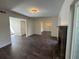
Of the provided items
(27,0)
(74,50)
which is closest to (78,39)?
(74,50)

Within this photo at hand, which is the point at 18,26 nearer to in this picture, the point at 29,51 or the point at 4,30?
the point at 4,30

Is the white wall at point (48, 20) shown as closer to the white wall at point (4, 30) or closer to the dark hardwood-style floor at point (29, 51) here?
the dark hardwood-style floor at point (29, 51)

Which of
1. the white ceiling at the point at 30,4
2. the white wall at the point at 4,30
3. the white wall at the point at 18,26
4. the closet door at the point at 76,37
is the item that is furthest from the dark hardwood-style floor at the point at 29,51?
the white wall at the point at 18,26

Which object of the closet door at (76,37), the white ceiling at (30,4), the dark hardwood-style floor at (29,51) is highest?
the white ceiling at (30,4)

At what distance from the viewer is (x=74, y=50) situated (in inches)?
74.4

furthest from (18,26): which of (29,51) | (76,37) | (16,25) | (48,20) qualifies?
(76,37)

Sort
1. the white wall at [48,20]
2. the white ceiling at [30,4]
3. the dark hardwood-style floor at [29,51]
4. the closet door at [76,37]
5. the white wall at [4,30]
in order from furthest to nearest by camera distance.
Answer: the white wall at [48,20], the white wall at [4,30], the white ceiling at [30,4], the dark hardwood-style floor at [29,51], the closet door at [76,37]

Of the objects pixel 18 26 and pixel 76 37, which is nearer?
pixel 76 37

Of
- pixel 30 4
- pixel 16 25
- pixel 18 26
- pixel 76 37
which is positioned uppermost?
pixel 30 4

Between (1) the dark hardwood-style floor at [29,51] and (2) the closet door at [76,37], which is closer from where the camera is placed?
(2) the closet door at [76,37]

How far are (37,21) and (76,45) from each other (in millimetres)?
8134

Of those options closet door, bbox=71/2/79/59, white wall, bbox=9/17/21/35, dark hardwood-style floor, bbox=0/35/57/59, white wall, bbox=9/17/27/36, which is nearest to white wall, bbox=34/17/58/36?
white wall, bbox=9/17/27/36

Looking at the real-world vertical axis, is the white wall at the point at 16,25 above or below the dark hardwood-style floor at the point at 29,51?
above

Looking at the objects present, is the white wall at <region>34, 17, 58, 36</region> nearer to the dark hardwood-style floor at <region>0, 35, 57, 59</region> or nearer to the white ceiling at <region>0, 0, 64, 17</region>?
the dark hardwood-style floor at <region>0, 35, 57, 59</region>
